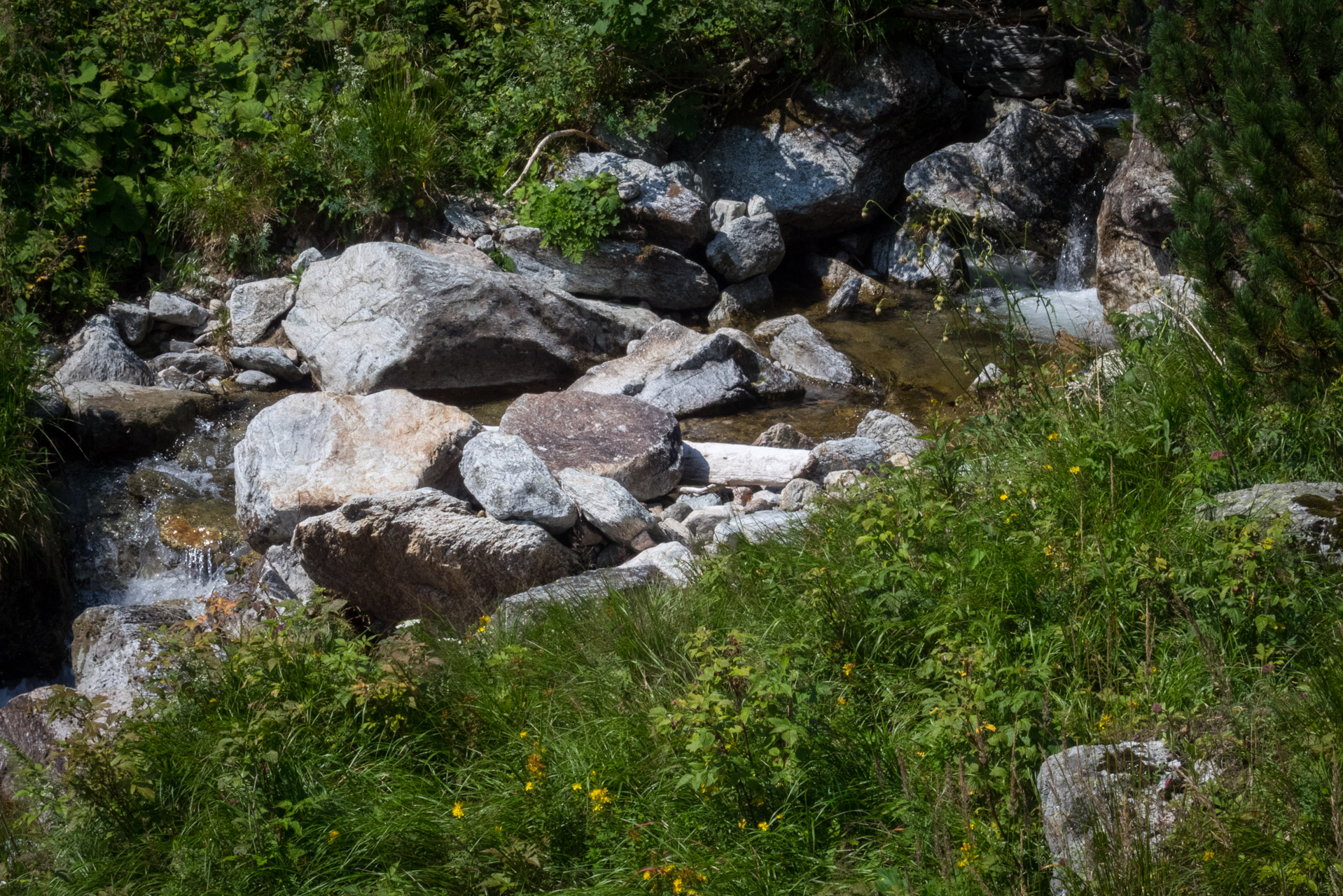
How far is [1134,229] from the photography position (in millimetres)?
8312

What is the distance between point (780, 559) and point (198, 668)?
2.13m

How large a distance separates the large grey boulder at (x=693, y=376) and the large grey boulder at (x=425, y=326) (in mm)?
513

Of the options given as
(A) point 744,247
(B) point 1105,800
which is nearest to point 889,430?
(A) point 744,247

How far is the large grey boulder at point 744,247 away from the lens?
9.24m

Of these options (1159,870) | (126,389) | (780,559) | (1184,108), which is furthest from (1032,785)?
(126,389)

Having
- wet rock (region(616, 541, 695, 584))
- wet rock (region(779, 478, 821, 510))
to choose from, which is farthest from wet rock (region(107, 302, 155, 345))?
wet rock (region(779, 478, 821, 510))

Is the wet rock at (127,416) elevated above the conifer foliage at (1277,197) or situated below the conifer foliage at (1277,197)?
below

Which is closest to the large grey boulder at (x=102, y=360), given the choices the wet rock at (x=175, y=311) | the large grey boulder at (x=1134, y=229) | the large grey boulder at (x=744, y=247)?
the wet rock at (x=175, y=311)

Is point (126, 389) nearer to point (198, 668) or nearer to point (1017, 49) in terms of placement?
point (198, 668)

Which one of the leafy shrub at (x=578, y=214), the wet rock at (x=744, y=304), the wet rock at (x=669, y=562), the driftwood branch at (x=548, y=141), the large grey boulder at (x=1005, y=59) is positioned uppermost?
the large grey boulder at (x=1005, y=59)

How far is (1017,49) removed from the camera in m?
11.4

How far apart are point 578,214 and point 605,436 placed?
2991mm

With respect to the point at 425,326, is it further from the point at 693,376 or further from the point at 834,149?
the point at 834,149

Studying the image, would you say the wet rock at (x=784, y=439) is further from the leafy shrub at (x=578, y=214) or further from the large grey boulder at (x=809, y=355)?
the leafy shrub at (x=578, y=214)
